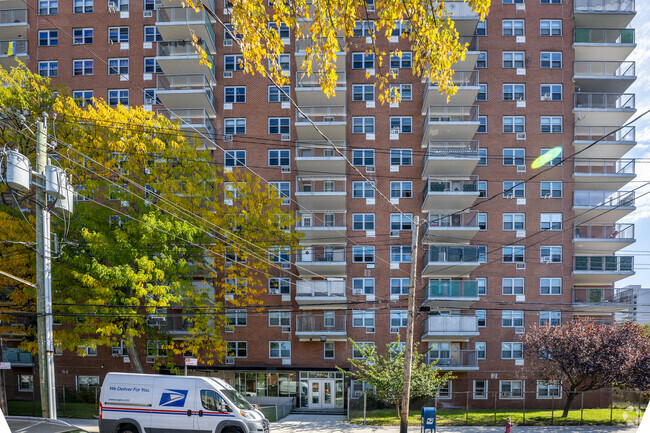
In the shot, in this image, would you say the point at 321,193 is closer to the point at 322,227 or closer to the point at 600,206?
the point at 322,227

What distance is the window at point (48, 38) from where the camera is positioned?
35.5 metres

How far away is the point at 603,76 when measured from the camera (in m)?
33.3

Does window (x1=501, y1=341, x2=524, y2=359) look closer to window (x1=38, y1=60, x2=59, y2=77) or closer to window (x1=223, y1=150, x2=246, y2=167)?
window (x1=223, y1=150, x2=246, y2=167)

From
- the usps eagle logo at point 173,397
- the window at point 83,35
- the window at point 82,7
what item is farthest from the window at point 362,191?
the window at point 82,7

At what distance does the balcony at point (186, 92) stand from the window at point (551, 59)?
73.1ft

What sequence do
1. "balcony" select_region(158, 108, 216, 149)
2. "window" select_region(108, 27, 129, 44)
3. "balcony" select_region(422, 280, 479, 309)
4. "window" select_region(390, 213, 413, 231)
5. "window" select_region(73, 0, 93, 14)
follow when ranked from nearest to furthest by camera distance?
"balcony" select_region(422, 280, 479, 309), "balcony" select_region(158, 108, 216, 149), "window" select_region(390, 213, 413, 231), "window" select_region(73, 0, 93, 14), "window" select_region(108, 27, 129, 44)

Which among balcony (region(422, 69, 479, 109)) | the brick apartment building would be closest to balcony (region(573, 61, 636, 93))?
the brick apartment building

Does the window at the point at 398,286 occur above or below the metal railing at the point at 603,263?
below

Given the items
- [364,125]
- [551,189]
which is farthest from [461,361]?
[364,125]

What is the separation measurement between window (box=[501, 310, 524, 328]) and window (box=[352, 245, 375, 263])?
925cm

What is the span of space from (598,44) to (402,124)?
13.5m

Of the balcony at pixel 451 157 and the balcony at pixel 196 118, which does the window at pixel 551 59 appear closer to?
the balcony at pixel 451 157

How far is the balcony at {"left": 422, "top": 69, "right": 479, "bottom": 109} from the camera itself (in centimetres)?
3297

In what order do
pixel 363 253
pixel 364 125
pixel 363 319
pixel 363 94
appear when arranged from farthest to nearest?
pixel 363 94, pixel 364 125, pixel 363 253, pixel 363 319
